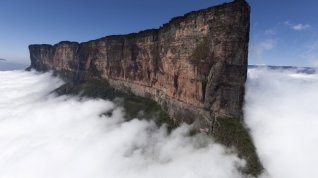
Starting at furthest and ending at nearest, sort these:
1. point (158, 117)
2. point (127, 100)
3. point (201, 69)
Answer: point (127, 100)
point (158, 117)
point (201, 69)

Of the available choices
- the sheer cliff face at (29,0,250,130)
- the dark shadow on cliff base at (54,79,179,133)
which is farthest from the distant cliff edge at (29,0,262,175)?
the dark shadow on cliff base at (54,79,179,133)

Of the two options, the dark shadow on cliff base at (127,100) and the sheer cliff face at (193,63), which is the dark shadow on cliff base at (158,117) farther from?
the sheer cliff face at (193,63)

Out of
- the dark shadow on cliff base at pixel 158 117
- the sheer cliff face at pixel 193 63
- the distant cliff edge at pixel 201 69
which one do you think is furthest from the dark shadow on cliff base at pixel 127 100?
the sheer cliff face at pixel 193 63

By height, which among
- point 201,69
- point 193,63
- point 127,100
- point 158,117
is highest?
point 193,63

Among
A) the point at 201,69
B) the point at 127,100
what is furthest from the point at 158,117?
the point at 201,69

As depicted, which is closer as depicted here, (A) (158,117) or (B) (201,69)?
(B) (201,69)

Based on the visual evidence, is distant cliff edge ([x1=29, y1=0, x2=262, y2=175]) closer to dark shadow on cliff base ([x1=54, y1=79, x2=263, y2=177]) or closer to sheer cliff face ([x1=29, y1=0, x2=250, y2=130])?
sheer cliff face ([x1=29, y1=0, x2=250, y2=130])

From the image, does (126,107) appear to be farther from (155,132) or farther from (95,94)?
(95,94)

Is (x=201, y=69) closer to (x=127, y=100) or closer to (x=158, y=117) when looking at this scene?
(x=158, y=117)

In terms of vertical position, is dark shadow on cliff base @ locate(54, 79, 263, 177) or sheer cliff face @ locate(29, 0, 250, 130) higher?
sheer cliff face @ locate(29, 0, 250, 130)
